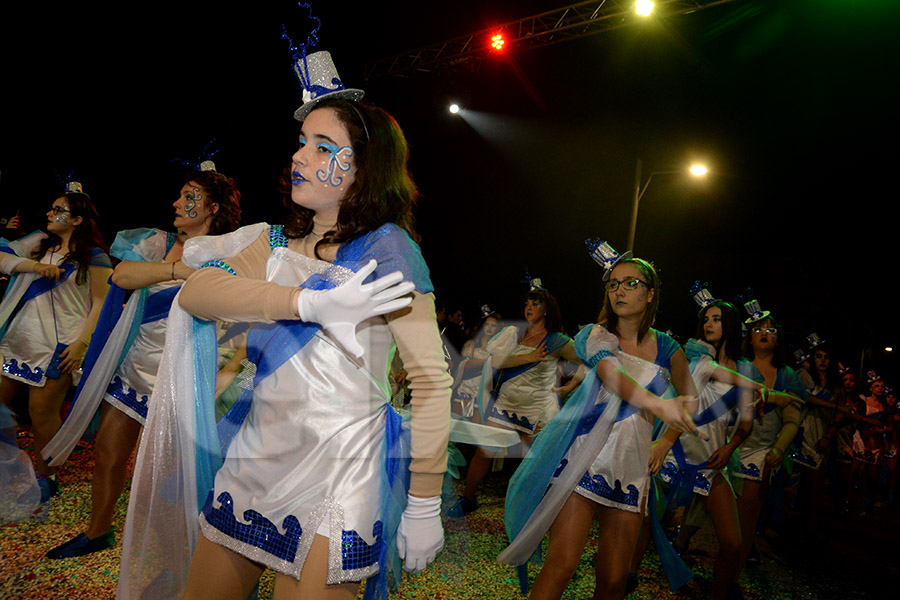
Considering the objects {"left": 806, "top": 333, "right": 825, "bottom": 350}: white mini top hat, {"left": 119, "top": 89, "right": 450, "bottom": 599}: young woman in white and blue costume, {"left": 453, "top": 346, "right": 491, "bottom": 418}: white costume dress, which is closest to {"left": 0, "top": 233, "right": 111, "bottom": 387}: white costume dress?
{"left": 119, "top": 89, "right": 450, "bottom": 599}: young woman in white and blue costume

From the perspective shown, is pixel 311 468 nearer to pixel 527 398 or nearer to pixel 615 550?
pixel 615 550

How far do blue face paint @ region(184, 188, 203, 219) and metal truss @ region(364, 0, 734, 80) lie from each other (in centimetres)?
706

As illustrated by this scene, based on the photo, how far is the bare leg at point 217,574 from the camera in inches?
59.5

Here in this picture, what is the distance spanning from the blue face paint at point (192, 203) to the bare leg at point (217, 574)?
2.31m

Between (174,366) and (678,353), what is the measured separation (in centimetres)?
281

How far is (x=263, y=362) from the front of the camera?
1.58 metres

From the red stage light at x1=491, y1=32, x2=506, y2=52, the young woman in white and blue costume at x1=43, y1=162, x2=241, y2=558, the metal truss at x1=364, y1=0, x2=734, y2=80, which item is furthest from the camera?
the red stage light at x1=491, y1=32, x2=506, y2=52

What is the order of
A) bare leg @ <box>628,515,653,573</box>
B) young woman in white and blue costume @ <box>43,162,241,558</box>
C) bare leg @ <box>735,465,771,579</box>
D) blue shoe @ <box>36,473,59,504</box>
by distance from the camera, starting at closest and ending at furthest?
1. young woman in white and blue costume @ <box>43,162,241,558</box>
2. blue shoe @ <box>36,473,59,504</box>
3. bare leg @ <box>628,515,653,573</box>
4. bare leg @ <box>735,465,771,579</box>

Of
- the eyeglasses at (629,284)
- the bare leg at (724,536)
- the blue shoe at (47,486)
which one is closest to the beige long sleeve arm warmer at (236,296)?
the eyeglasses at (629,284)

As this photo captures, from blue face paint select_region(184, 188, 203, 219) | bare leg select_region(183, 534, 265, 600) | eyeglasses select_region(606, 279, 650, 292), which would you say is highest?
eyeglasses select_region(606, 279, 650, 292)

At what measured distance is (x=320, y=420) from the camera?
Result: 1.49 meters

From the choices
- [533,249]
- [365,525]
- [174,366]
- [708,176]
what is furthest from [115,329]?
[708,176]

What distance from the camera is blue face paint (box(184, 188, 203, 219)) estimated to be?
10.9 ft

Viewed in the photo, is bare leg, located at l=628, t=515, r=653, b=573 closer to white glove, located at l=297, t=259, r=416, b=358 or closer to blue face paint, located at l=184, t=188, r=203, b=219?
white glove, located at l=297, t=259, r=416, b=358
